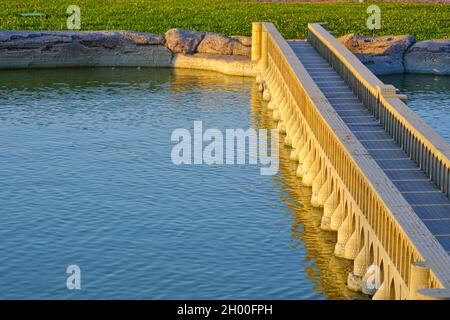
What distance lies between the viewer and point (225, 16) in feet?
388

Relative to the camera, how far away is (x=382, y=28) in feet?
371

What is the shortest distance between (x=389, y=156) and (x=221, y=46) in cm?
5162

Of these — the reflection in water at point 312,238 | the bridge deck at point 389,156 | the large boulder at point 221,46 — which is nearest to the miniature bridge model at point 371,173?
the bridge deck at point 389,156

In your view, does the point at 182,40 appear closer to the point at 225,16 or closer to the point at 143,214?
the point at 225,16

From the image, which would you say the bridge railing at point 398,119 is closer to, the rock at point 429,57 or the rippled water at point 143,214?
the rippled water at point 143,214

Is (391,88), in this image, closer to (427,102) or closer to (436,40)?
(427,102)

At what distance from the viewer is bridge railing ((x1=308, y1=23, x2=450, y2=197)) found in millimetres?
46594

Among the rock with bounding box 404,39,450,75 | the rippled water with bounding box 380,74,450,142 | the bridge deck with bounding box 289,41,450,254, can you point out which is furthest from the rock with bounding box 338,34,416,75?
the bridge deck with bounding box 289,41,450,254

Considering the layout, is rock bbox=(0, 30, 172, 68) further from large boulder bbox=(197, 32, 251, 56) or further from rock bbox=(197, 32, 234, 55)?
large boulder bbox=(197, 32, 251, 56)

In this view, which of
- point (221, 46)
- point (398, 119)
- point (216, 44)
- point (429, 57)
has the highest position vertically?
point (216, 44)

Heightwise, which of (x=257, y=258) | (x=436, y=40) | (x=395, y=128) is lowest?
(x=257, y=258)

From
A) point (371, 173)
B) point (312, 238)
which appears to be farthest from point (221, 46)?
point (371, 173)

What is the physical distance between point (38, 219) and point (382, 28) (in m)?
64.8
